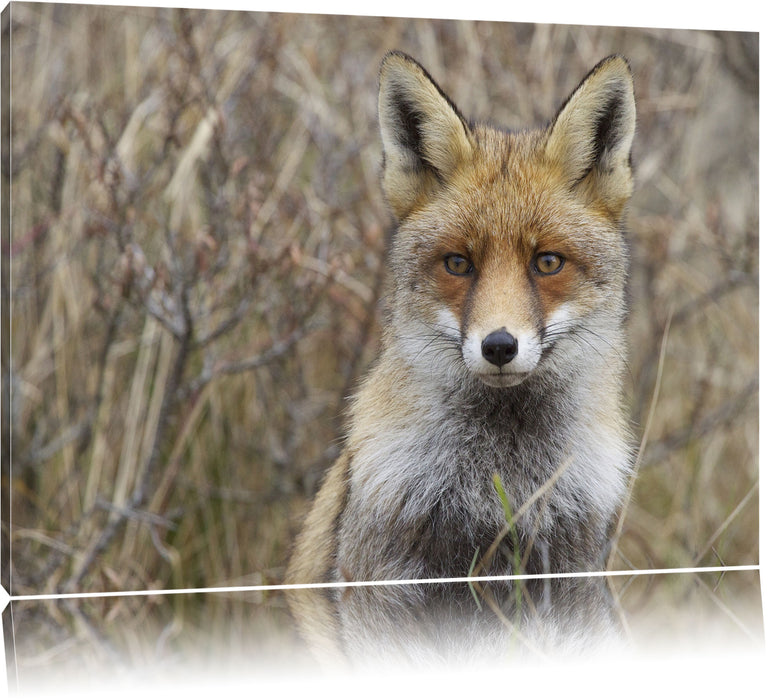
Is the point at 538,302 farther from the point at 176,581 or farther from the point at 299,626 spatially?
the point at 176,581

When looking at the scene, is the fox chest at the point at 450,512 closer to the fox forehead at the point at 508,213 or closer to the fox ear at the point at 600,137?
the fox forehead at the point at 508,213

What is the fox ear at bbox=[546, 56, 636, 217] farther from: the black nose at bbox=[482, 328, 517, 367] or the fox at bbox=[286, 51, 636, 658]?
the black nose at bbox=[482, 328, 517, 367]

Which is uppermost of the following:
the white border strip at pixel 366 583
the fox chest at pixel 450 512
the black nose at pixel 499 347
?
the black nose at pixel 499 347

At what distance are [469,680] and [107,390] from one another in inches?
120

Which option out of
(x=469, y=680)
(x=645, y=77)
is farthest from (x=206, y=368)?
(x=645, y=77)

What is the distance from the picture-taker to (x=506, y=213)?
14.0ft

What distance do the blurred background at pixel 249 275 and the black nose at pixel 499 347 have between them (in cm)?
118

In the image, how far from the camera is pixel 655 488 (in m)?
6.36

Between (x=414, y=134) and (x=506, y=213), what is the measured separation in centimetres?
53

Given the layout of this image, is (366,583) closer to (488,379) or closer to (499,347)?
(488,379)

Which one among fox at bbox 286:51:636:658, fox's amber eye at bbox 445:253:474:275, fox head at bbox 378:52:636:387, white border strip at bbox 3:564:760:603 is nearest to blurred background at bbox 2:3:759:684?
white border strip at bbox 3:564:760:603

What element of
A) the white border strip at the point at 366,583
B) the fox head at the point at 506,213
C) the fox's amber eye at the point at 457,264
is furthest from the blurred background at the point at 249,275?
the fox's amber eye at the point at 457,264

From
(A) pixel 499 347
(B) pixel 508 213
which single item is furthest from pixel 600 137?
(A) pixel 499 347

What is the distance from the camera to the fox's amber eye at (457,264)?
4.26m
